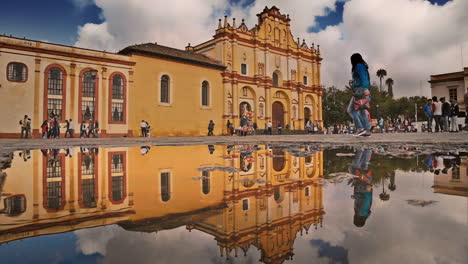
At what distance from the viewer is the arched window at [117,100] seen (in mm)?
20875

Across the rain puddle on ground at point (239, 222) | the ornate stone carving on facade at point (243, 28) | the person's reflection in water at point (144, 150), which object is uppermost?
the ornate stone carving on facade at point (243, 28)

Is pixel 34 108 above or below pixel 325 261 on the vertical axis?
above

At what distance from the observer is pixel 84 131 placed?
18781mm

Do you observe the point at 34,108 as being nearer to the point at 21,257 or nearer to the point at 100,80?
the point at 100,80

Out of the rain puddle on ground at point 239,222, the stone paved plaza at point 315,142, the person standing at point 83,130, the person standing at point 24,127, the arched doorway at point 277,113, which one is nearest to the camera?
the rain puddle on ground at point 239,222

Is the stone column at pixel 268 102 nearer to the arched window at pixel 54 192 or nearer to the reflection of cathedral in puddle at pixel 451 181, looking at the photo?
the reflection of cathedral in puddle at pixel 451 181

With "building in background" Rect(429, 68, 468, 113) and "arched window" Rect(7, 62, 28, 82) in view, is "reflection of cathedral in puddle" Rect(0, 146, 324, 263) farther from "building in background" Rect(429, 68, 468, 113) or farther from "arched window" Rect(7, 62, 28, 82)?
"building in background" Rect(429, 68, 468, 113)

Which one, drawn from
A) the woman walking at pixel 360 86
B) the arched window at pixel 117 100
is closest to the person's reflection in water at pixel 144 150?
the woman walking at pixel 360 86

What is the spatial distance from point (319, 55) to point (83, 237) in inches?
1529

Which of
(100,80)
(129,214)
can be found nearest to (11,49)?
(100,80)

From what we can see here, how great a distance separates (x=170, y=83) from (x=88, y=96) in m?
6.47

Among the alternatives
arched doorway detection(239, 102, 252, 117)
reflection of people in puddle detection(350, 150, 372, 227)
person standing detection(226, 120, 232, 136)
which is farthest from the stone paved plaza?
arched doorway detection(239, 102, 252, 117)

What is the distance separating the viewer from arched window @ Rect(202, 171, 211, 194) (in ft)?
5.45

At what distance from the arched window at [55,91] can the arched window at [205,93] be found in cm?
1152
